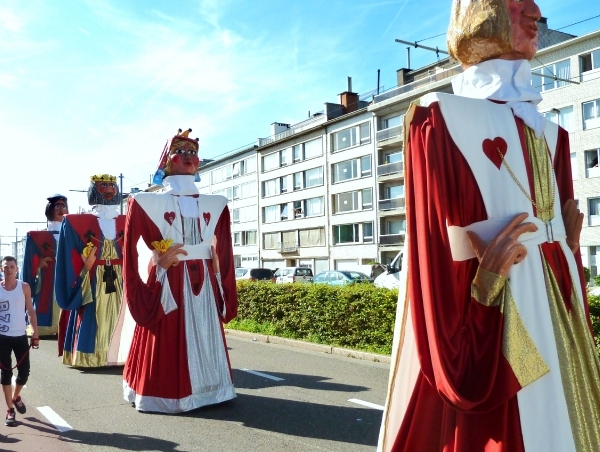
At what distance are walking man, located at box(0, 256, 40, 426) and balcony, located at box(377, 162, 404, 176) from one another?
3383 centimetres

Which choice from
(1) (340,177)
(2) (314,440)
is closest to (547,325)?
(2) (314,440)

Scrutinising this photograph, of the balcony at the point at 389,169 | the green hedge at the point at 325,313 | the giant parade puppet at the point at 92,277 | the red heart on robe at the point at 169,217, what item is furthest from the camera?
the balcony at the point at 389,169

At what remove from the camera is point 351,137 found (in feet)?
141

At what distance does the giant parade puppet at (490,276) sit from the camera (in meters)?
2.04

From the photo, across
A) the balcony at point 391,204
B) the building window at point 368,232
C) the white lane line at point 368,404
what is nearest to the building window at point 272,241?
the building window at point 368,232

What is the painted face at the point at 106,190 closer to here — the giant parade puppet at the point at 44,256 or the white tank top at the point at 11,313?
the giant parade puppet at the point at 44,256

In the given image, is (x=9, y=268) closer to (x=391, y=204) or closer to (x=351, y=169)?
(x=391, y=204)

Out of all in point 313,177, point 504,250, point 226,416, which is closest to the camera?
point 504,250

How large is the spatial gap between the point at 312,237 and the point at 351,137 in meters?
8.49

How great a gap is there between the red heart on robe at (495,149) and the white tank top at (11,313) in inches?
203

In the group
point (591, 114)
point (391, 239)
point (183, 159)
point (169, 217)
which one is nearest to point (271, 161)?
point (391, 239)

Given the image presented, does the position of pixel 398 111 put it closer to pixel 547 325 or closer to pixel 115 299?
pixel 115 299

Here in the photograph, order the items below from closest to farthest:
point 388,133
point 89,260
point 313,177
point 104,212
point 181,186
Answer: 1. point 181,186
2. point 89,260
3. point 104,212
4. point 388,133
5. point 313,177

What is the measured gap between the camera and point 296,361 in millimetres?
9281
